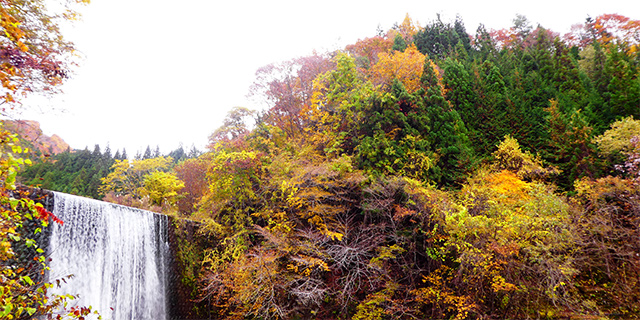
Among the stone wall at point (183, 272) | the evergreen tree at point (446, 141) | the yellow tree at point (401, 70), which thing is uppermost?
the yellow tree at point (401, 70)

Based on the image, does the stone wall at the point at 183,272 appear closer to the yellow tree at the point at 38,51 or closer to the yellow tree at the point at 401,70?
the yellow tree at the point at 38,51

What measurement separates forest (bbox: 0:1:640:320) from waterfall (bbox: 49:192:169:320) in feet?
4.68

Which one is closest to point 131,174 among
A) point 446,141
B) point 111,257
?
point 111,257

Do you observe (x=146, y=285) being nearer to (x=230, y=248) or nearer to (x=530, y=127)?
(x=230, y=248)

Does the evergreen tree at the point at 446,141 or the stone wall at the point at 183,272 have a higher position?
the evergreen tree at the point at 446,141

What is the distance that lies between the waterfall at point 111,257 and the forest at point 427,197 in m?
1.43

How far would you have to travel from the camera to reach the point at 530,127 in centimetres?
1423

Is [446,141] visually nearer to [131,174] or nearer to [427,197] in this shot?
[427,197]

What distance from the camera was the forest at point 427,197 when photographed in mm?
9227

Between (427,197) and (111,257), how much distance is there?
31.7 ft

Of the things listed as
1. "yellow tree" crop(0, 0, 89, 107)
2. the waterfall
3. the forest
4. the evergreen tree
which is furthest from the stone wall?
the evergreen tree

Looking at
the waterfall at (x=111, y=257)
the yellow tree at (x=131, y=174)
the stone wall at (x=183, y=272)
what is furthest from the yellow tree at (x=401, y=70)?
the yellow tree at (x=131, y=174)

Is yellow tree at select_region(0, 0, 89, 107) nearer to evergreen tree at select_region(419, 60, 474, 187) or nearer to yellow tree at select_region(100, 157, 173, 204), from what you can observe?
evergreen tree at select_region(419, 60, 474, 187)

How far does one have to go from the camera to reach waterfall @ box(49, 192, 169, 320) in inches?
302
